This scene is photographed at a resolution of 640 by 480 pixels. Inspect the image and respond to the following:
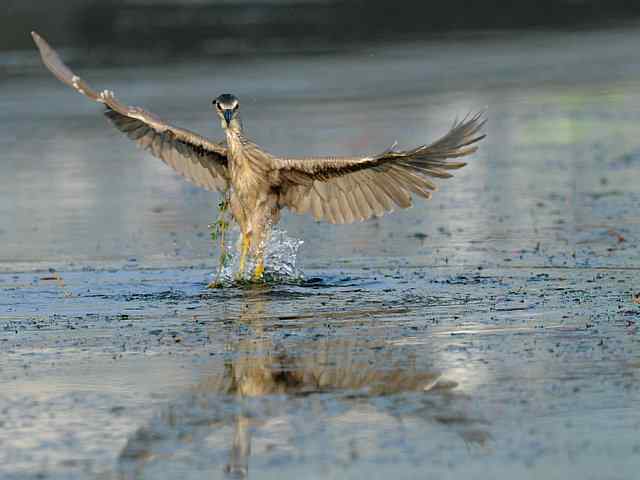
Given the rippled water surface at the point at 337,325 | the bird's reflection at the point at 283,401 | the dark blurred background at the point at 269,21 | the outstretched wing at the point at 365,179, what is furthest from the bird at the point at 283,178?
the dark blurred background at the point at 269,21

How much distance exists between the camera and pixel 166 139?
11.6 meters

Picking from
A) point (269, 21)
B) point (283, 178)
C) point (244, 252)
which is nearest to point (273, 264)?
point (244, 252)

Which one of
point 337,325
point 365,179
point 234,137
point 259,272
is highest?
point 234,137

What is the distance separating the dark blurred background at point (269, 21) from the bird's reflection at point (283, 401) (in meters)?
22.1

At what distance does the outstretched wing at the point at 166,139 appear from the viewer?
11344mm

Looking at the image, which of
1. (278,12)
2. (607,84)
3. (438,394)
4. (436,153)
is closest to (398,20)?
(278,12)

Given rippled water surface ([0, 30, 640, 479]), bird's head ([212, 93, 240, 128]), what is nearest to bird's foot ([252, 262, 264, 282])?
rippled water surface ([0, 30, 640, 479])

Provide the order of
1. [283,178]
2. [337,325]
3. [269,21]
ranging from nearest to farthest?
1. [337,325]
2. [283,178]
3. [269,21]

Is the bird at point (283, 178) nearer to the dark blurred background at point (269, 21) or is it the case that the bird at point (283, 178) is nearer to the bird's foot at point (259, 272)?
the bird's foot at point (259, 272)

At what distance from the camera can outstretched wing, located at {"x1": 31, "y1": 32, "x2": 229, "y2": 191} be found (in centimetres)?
1134

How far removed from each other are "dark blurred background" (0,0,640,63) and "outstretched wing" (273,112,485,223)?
62.3ft

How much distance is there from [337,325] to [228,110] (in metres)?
2.47

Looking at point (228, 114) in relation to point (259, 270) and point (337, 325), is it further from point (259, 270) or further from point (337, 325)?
point (337, 325)

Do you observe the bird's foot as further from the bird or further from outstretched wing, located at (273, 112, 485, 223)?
outstretched wing, located at (273, 112, 485, 223)
